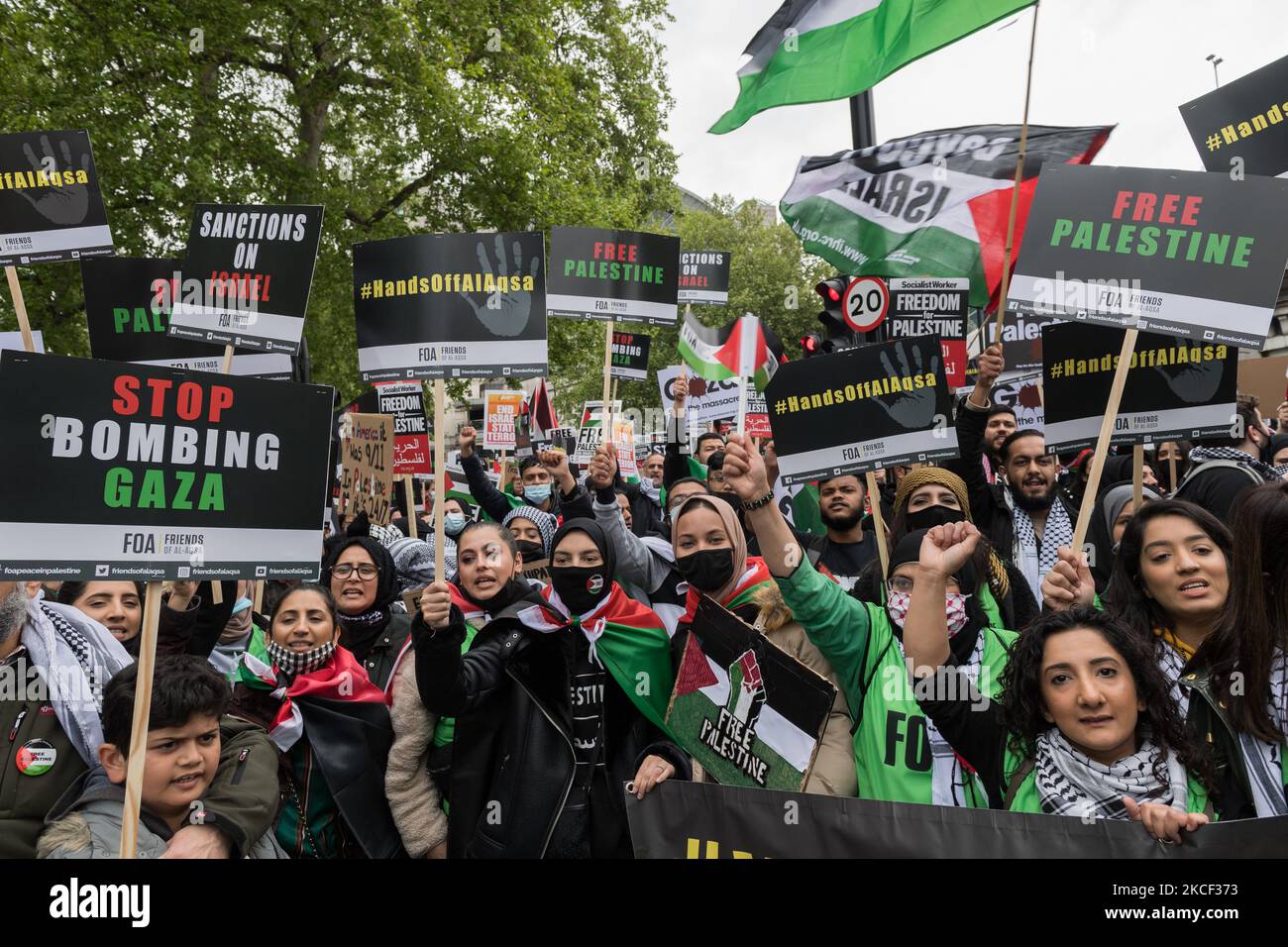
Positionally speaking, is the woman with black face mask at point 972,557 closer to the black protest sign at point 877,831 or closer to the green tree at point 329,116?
the black protest sign at point 877,831

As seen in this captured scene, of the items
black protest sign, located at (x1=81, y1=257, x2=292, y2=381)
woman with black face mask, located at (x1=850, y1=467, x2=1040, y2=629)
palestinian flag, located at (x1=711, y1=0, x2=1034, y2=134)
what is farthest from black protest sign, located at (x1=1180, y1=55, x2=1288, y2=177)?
black protest sign, located at (x1=81, y1=257, x2=292, y2=381)

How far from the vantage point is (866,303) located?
22.5 feet

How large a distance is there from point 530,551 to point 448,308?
6.67 feet

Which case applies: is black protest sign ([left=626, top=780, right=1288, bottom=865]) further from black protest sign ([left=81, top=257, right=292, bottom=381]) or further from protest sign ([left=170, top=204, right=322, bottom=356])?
black protest sign ([left=81, top=257, right=292, bottom=381])

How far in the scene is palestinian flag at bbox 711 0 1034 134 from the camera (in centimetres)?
648

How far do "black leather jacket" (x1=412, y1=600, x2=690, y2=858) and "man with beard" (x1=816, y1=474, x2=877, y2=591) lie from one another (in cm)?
177

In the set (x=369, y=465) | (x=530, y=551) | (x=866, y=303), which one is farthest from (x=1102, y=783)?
(x=369, y=465)

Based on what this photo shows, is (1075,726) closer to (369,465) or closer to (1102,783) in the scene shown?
(1102,783)

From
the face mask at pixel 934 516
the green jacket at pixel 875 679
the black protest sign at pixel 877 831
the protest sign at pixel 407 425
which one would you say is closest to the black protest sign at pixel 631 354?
the protest sign at pixel 407 425

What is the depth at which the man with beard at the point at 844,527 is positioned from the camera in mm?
4918
